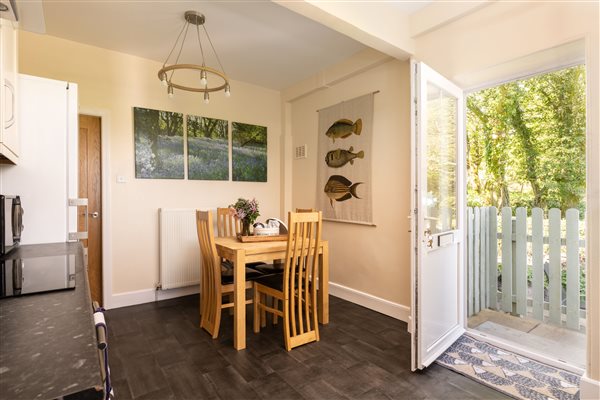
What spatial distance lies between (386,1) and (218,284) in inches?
109

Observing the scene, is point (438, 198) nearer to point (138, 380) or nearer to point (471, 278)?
point (471, 278)

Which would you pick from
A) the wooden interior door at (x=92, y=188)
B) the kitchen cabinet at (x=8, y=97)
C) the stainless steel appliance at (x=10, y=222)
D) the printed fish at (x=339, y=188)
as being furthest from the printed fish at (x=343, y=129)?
the stainless steel appliance at (x=10, y=222)

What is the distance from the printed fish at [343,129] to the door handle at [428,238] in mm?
1698

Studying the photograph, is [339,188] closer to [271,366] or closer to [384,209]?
[384,209]

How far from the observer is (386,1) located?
2596 millimetres

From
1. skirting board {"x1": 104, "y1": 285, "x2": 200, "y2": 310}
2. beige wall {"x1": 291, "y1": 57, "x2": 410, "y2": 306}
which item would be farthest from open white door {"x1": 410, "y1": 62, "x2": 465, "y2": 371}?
skirting board {"x1": 104, "y1": 285, "x2": 200, "y2": 310}

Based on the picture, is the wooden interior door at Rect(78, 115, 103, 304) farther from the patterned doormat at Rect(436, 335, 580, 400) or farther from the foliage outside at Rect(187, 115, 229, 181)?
the patterned doormat at Rect(436, 335, 580, 400)

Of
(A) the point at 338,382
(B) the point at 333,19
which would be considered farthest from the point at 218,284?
(B) the point at 333,19

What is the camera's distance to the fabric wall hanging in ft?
11.4

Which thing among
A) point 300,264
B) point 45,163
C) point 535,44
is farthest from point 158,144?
point 535,44

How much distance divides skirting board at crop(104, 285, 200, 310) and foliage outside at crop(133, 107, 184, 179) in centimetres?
134

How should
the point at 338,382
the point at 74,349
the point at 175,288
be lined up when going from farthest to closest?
the point at 175,288 → the point at 338,382 → the point at 74,349

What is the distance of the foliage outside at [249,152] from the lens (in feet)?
14.1

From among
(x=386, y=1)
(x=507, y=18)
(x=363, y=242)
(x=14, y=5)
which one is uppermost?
(x=386, y=1)
